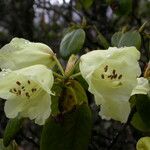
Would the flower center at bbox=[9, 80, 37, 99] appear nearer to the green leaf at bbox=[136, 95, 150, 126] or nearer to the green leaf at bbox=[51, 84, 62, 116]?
the green leaf at bbox=[51, 84, 62, 116]

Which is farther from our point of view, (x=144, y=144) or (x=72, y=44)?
(x=72, y=44)

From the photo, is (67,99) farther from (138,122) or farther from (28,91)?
(138,122)

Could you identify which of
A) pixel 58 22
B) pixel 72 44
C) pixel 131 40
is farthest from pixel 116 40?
pixel 58 22

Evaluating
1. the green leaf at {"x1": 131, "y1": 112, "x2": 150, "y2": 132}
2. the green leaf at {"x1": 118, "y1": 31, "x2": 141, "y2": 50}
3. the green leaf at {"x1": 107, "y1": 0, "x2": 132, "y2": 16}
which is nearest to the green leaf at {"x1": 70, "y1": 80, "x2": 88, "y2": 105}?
the green leaf at {"x1": 131, "y1": 112, "x2": 150, "y2": 132}

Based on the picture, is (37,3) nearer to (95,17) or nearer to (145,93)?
(95,17)

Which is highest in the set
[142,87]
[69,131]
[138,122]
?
[142,87]

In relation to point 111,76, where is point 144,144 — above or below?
below

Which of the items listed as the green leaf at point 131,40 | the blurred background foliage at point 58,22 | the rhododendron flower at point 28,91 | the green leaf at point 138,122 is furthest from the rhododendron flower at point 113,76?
the blurred background foliage at point 58,22

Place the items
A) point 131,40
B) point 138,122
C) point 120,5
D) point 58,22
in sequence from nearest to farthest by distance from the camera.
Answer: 1. point 138,122
2. point 131,40
3. point 120,5
4. point 58,22
